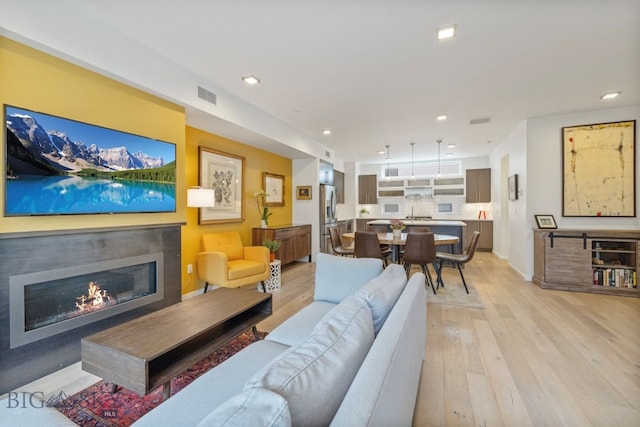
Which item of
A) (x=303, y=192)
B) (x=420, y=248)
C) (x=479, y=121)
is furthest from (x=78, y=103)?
(x=479, y=121)

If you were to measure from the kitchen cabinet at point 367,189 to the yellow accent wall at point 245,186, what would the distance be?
3258 mm

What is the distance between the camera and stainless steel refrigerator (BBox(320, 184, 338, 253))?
6.25 m

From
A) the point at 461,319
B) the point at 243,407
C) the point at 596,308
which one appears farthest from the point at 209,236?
the point at 596,308

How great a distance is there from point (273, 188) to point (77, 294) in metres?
3.77

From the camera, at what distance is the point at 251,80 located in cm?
317

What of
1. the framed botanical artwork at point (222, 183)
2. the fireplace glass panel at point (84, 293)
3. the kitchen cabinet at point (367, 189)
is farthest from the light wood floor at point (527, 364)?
the kitchen cabinet at point (367, 189)

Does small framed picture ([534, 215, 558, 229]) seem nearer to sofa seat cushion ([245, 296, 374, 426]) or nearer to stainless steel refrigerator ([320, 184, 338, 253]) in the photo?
stainless steel refrigerator ([320, 184, 338, 253])

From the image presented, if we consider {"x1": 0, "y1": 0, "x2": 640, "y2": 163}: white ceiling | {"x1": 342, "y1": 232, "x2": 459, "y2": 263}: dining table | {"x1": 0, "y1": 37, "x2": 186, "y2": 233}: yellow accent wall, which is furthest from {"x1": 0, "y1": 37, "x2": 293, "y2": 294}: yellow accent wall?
{"x1": 342, "y1": 232, "x2": 459, "y2": 263}: dining table

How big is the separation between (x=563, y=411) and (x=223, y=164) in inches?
174

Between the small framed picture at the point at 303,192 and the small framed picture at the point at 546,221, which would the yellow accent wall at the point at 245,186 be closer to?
the small framed picture at the point at 303,192

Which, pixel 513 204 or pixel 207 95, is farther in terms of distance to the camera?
pixel 513 204

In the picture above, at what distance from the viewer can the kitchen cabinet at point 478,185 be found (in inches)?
296

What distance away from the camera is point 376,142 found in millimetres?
6117

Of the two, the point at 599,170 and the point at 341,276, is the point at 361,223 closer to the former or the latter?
the point at 599,170
